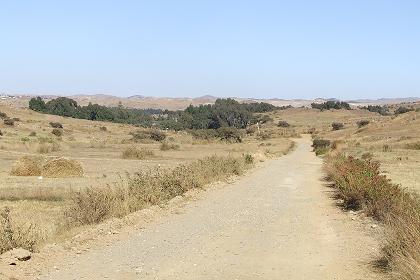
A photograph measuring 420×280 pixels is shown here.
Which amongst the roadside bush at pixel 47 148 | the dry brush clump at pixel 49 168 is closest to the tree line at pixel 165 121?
the roadside bush at pixel 47 148

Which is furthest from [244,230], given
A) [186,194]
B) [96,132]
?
[96,132]

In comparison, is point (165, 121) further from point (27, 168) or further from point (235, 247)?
point (235, 247)

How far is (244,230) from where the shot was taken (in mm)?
12953

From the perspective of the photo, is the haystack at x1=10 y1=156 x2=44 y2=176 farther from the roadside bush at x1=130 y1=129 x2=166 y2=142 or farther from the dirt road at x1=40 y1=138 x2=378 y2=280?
the roadside bush at x1=130 y1=129 x2=166 y2=142

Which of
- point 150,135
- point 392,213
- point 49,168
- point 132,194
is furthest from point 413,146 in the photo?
point 392,213

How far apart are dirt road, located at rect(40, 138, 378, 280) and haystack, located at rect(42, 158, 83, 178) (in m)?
14.7

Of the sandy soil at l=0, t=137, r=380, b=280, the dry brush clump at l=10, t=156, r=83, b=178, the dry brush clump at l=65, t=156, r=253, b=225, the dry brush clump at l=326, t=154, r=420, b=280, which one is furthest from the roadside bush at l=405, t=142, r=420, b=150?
the sandy soil at l=0, t=137, r=380, b=280

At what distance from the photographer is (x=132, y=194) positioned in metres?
15.9

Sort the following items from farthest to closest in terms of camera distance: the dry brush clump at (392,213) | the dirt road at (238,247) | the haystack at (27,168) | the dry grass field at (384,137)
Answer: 1. the dry grass field at (384,137)
2. the haystack at (27,168)
3. the dirt road at (238,247)
4. the dry brush clump at (392,213)

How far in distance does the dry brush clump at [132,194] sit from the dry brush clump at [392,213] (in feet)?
17.4

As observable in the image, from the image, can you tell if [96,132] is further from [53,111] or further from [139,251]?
[139,251]

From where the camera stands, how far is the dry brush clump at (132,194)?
13641mm

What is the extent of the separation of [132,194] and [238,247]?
561cm

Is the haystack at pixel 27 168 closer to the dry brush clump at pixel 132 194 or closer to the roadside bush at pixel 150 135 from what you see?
the dry brush clump at pixel 132 194
